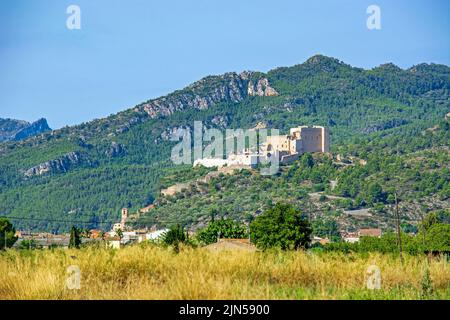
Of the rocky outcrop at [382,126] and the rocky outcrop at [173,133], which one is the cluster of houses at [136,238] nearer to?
the rocky outcrop at [173,133]

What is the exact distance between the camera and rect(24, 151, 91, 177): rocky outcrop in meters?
133

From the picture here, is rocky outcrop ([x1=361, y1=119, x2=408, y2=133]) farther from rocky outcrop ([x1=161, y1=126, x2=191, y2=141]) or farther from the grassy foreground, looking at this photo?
the grassy foreground

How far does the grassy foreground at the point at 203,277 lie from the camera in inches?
320

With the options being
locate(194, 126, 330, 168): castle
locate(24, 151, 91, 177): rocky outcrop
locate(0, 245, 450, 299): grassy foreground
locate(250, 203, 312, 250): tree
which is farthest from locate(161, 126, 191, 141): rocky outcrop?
locate(0, 245, 450, 299): grassy foreground

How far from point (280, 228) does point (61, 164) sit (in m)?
99.8

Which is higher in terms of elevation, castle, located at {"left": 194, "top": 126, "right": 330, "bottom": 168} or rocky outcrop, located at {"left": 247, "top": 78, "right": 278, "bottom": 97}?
rocky outcrop, located at {"left": 247, "top": 78, "right": 278, "bottom": 97}

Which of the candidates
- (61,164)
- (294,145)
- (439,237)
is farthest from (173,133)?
(439,237)

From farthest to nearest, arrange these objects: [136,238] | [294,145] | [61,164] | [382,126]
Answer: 1. [382,126]
2. [61,164]
3. [294,145]
4. [136,238]

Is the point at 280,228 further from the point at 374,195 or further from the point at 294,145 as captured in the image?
the point at 294,145

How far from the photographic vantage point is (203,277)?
831cm

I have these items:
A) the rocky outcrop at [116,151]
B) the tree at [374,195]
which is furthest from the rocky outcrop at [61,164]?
the tree at [374,195]

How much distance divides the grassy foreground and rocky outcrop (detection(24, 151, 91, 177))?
124m

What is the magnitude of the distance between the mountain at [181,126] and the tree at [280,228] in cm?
6649
